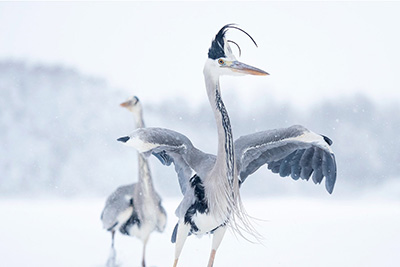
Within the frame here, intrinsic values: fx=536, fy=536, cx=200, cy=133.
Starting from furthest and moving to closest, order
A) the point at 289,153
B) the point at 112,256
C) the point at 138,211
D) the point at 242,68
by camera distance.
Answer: the point at 112,256 < the point at 138,211 < the point at 289,153 < the point at 242,68

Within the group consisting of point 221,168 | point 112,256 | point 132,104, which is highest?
point 132,104

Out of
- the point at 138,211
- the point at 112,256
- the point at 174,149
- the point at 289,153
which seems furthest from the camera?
the point at 112,256

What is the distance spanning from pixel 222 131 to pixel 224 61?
316 millimetres

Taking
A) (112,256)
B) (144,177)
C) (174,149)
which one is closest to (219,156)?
(174,149)

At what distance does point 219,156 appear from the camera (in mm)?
2416

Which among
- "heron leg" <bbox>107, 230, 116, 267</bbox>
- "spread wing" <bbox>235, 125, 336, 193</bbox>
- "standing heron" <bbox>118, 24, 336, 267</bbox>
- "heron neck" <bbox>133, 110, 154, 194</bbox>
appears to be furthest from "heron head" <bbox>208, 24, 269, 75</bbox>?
"heron leg" <bbox>107, 230, 116, 267</bbox>

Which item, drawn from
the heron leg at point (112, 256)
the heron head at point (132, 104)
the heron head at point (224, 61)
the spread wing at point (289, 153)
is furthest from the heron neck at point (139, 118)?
the heron head at point (224, 61)

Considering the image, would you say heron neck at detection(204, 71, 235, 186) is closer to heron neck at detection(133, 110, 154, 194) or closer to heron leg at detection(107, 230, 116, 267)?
heron neck at detection(133, 110, 154, 194)

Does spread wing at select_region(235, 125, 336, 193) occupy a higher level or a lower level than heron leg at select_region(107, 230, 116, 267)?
higher

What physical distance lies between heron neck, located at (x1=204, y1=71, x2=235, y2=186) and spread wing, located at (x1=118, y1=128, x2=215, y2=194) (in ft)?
0.49

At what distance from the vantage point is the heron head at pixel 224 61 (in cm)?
239

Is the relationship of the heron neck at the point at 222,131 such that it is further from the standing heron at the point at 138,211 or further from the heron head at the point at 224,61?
the standing heron at the point at 138,211

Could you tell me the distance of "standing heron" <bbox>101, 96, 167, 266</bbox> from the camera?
3090mm

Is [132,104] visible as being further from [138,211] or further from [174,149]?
[174,149]
